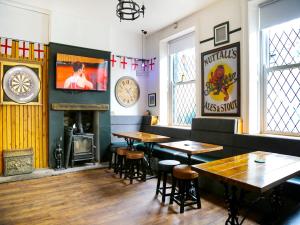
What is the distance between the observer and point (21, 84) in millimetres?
4250

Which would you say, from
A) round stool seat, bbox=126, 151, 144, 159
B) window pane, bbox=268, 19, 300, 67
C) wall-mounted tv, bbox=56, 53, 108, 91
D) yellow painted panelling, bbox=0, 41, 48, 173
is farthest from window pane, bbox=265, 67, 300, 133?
yellow painted panelling, bbox=0, 41, 48, 173

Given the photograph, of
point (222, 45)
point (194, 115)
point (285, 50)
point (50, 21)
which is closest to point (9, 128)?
point (50, 21)

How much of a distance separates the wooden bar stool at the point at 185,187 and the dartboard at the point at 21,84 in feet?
10.6

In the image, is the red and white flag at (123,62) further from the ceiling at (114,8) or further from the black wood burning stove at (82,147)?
the black wood burning stove at (82,147)

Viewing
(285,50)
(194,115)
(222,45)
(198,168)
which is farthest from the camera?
(194,115)

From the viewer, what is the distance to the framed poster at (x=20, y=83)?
4098 millimetres

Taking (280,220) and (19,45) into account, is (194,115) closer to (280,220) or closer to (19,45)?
(280,220)

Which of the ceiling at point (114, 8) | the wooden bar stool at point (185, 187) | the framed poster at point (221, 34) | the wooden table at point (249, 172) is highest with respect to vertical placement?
the ceiling at point (114, 8)

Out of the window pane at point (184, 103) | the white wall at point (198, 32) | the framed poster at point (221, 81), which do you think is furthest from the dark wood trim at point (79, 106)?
the framed poster at point (221, 81)

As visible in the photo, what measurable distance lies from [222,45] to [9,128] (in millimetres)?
4274

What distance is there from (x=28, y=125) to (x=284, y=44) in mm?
4747

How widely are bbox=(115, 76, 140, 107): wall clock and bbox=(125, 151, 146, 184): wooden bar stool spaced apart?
6.74 ft

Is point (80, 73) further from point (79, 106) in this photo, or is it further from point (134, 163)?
point (134, 163)

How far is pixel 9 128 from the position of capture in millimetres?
4188
